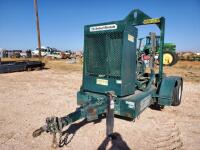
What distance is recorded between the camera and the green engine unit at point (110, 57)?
3.90 metres

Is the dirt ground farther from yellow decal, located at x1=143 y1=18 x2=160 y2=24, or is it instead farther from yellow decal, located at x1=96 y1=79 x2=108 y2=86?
yellow decal, located at x1=143 y1=18 x2=160 y2=24

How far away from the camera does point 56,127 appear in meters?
2.68

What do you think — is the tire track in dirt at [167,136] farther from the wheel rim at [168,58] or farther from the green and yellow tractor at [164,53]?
the wheel rim at [168,58]

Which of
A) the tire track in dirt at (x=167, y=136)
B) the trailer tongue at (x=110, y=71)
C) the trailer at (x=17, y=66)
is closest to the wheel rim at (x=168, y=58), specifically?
the trailer tongue at (x=110, y=71)

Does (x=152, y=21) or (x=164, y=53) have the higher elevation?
(x=152, y=21)

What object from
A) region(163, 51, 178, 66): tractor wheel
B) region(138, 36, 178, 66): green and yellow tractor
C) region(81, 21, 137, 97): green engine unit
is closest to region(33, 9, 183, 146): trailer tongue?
region(81, 21, 137, 97): green engine unit

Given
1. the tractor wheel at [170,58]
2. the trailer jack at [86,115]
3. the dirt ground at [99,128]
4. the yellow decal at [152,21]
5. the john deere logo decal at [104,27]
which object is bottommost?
the dirt ground at [99,128]

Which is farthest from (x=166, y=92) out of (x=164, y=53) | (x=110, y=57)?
(x=164, y=53)

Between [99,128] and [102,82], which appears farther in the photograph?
[99,128]

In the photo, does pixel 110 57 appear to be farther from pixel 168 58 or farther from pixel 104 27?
pixel 168 58

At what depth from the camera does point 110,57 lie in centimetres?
404

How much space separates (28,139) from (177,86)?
14.3 ft

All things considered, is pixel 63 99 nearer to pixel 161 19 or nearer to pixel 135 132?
pixel 135 132

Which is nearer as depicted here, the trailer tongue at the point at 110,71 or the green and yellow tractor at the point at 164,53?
the trailer tongue at the point at 110,71
